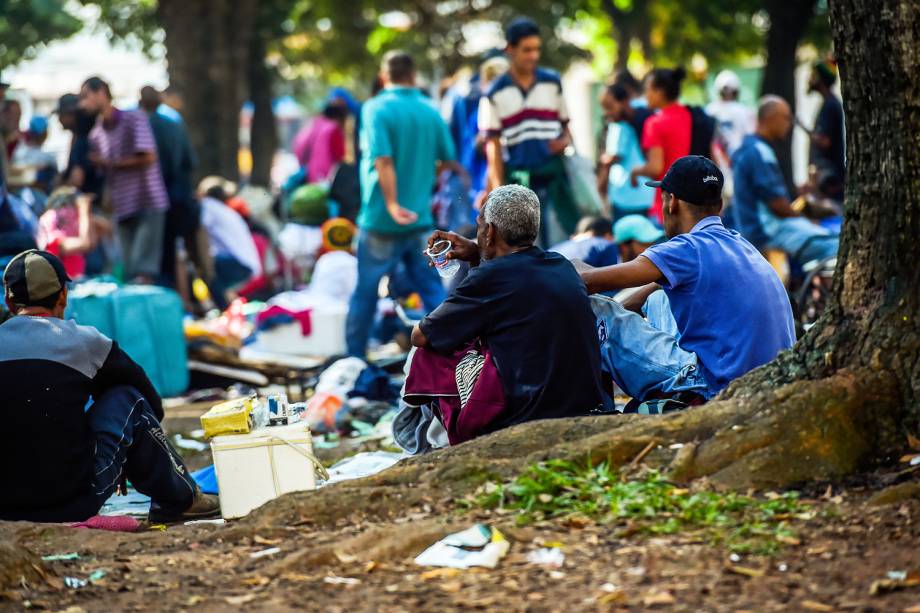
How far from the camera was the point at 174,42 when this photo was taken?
68.4ft

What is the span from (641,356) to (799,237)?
16.0 feet

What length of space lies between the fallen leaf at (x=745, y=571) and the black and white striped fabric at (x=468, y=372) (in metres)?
1.92

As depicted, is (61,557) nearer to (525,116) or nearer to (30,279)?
(30,279)

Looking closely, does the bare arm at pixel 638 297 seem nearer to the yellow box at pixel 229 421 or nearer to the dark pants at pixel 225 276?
the yellow box at pixel 229 421

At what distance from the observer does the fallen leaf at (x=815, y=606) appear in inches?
168

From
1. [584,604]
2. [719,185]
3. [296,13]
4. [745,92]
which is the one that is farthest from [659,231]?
[296,13]

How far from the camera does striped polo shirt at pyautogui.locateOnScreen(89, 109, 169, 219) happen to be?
13.0 m

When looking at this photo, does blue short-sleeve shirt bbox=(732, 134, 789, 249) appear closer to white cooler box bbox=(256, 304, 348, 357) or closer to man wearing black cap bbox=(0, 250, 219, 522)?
white cooler box bbox=(256, 304, 348, 357)

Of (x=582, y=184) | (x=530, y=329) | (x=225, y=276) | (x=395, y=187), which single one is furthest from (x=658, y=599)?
(x=225, y=276)

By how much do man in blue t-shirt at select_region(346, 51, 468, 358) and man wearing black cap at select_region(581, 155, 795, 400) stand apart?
3984 millimetres

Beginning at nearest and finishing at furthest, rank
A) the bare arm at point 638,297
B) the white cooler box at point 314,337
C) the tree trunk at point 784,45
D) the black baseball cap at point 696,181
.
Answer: the black baseball cap at point 696,181 → the bare arm at point 638,297 → the white cooler box at point 314,337 → the tree trunk at point 784,45

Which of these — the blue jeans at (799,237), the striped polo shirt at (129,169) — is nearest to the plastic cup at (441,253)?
the blue jeans at (799,237)

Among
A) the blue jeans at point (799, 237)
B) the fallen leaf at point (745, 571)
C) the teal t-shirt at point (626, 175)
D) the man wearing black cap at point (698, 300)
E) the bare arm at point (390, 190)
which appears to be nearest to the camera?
the fallen leaf at point (745, 571)

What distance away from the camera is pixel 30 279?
643 centimetres
